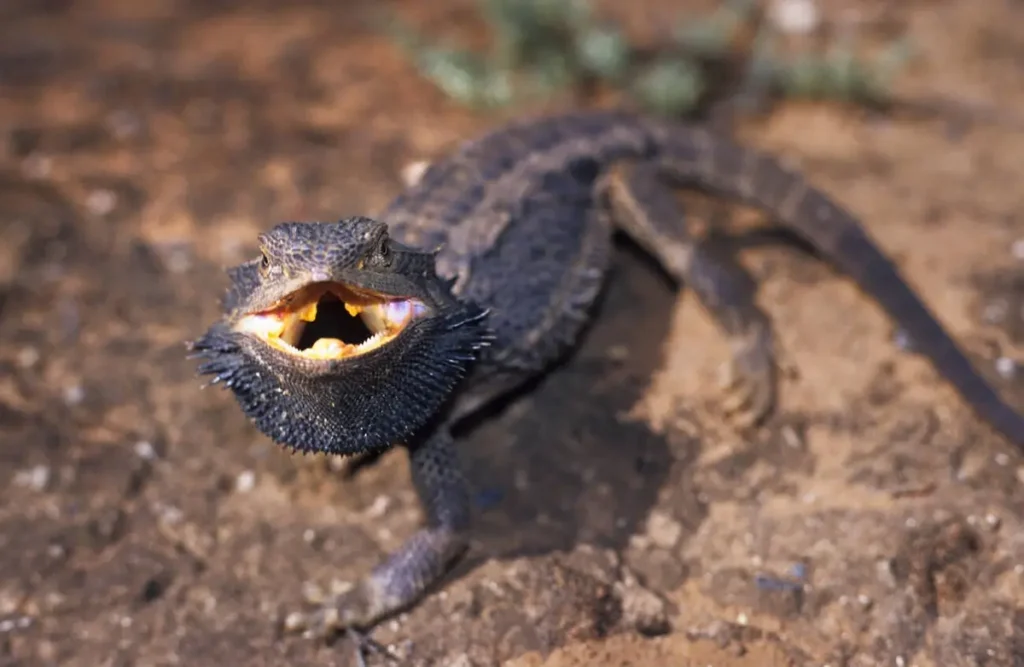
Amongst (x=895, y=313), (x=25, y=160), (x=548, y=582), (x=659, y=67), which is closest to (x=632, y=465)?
(x=548, y=582)

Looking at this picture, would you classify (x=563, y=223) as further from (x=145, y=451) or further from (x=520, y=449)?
(x=145, y=451)

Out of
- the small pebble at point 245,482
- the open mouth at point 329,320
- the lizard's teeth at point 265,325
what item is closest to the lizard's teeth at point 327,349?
the open mouth at point 329,320

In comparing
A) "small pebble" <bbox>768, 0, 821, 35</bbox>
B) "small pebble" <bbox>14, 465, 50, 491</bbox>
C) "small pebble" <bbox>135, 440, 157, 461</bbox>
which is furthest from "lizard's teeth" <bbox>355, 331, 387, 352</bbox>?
"small pebble" <bbox>768, 0, 821, 35</bbox>

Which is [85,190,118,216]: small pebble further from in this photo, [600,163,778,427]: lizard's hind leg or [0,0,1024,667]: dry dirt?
[600,163,778,427]: lizard's hind leg

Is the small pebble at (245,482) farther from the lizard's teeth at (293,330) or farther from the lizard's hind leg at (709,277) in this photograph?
the lizard's hind leg at (709,277)

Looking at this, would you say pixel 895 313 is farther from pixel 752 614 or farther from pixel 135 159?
pixel 135 159

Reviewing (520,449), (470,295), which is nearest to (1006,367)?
(520,449)

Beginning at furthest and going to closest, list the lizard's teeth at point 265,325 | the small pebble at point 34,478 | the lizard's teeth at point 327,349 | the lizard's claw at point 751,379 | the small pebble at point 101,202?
the small pebble at point 101,202 < the lizard's claw at point 751,379 < the small pebble at point 34,478 < the lizard's teeth at point 265,325 < the lizard's teeth at point 327,349
